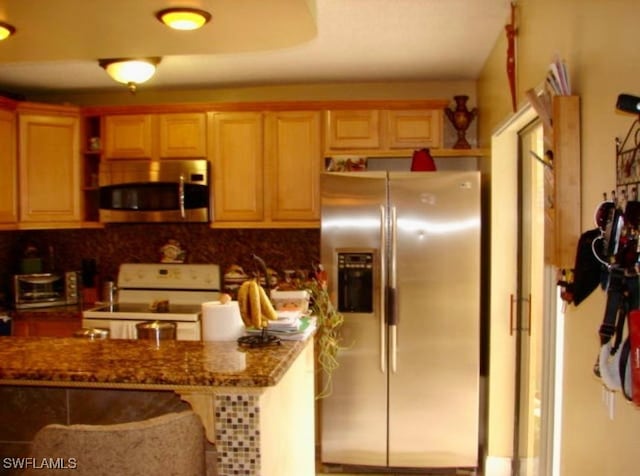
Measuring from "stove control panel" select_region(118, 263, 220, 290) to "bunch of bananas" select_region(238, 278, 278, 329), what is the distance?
2.23 m

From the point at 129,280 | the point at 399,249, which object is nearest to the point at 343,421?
the point at 399,249

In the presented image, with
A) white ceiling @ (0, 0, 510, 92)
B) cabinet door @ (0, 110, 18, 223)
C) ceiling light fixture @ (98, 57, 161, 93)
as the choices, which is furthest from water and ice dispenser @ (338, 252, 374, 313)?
cabinet door @ (0, 110, 18, 223)

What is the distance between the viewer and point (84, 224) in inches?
157

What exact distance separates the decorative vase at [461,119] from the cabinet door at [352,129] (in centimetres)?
52

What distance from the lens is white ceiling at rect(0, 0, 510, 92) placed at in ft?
7.12

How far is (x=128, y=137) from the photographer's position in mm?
3895

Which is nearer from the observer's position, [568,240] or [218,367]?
[218,367]

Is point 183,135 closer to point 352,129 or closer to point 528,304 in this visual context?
point 352,129

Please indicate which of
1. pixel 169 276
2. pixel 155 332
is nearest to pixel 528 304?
pixel 155 332

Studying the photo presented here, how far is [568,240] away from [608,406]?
48 centimetres

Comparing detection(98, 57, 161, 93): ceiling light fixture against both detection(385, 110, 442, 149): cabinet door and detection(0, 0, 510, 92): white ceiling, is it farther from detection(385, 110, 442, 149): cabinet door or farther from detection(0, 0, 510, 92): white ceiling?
detection(385, 110, 442, 149): cabinet door

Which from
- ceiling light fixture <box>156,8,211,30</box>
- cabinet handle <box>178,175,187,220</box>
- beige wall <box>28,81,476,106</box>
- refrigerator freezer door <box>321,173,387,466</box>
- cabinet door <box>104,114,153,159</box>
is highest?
beige wall <box>28,81,476,106</box>

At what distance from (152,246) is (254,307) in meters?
2.66

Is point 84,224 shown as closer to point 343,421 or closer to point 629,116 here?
point 343,421
